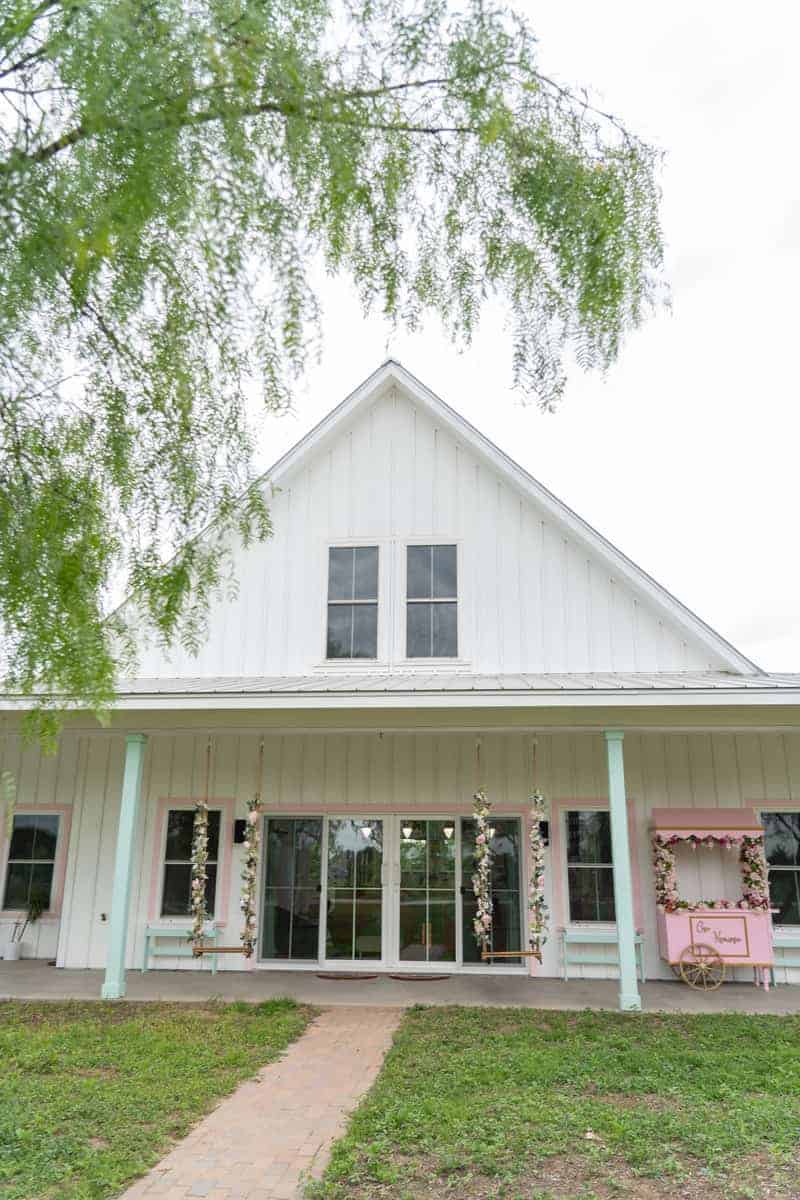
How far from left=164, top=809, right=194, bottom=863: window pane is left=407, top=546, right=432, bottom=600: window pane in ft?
13.1

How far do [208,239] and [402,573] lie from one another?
8.22 meters

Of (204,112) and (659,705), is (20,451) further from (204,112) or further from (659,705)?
(659,705)

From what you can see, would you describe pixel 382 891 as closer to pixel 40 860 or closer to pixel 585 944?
pixel 585 944

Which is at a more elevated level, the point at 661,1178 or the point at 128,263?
the point at 128,263

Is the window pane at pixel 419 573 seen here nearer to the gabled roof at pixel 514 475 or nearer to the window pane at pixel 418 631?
the window pane at pixel 418 631

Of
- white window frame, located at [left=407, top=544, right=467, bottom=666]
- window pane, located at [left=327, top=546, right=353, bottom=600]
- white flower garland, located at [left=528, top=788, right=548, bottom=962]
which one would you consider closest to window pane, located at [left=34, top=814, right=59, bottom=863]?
window pane, located at [left=327, top=546, right=353, bottom=600]

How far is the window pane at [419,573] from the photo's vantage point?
1152 centimetres

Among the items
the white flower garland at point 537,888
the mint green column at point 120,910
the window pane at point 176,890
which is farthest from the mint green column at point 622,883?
the window pane at point 176,890

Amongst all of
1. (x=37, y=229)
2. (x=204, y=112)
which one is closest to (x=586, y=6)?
(x=204, y=112)

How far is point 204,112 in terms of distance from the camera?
3355mm

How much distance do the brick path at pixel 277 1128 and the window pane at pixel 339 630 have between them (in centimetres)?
498

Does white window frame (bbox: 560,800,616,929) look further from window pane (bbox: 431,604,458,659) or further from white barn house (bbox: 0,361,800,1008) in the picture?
window pane (bbox: 431,604,458,659)

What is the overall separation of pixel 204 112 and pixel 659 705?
6515mm

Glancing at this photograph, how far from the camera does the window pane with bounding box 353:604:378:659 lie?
11.4 meters
